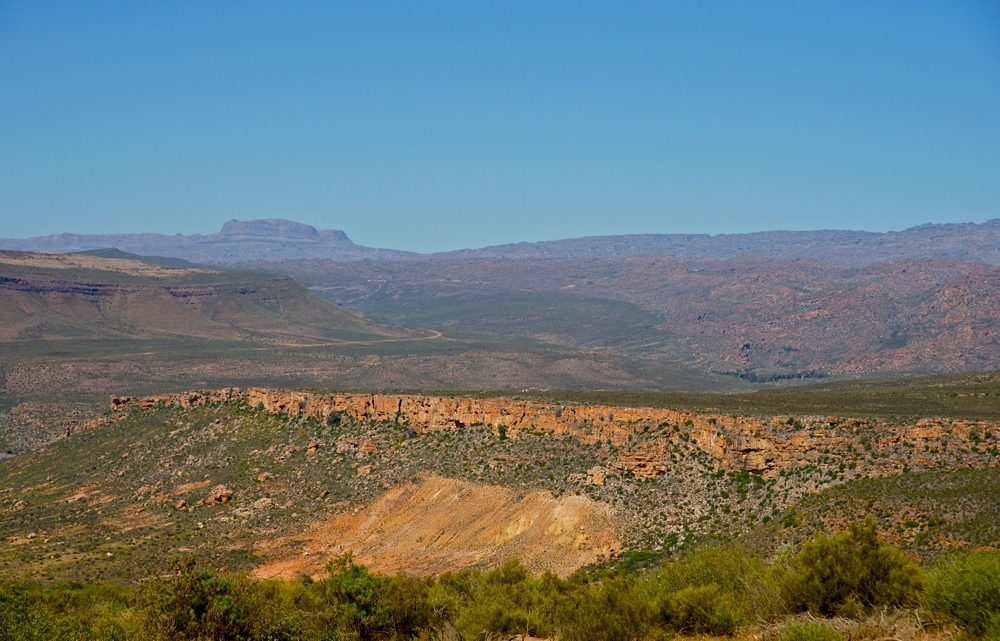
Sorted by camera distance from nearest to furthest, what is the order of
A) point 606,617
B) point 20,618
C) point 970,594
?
point 970,594 < point 20,618 < point 606,617

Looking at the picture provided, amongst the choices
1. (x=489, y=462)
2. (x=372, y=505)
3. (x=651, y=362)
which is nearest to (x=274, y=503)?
(x=372, y=505)

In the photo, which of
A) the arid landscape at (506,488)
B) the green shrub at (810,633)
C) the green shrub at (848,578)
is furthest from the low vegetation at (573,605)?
the green shrub at (810,633)

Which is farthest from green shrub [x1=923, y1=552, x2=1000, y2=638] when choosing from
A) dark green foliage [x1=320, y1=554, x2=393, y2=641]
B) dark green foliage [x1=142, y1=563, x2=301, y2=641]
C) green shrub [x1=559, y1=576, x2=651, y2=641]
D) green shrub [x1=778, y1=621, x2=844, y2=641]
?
dark green foliage [x1=142, y1=563, x2=301, y2=641]

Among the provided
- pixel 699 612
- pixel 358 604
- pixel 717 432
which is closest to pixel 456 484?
pixel 717 432

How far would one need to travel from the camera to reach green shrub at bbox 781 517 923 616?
25141mm

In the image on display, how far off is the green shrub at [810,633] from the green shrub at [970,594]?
2.44 meters

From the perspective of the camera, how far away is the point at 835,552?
26.0 m

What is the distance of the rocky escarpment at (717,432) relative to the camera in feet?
147

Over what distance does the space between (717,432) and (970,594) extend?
96.5 feet

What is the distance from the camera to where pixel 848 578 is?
83.3ft

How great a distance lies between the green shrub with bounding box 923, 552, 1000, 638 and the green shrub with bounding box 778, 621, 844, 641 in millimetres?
2439

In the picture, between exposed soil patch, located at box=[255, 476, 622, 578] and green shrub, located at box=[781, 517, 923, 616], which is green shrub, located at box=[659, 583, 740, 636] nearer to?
green shrub, located at box=[781, 517, 923, 616]

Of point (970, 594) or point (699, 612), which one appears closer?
point (970, 594)

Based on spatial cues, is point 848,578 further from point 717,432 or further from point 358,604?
point 717,432
